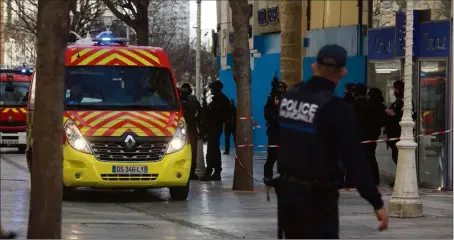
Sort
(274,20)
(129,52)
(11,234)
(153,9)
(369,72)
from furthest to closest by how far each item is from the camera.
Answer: (153,9)
(274,20)
(369,72)
(129,52)
(11,234)

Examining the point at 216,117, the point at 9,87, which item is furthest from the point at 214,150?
the point at 9,87

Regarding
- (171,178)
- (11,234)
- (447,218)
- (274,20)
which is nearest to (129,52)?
(171,178)

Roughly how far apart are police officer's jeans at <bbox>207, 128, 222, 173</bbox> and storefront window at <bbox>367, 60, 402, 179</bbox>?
10.2 feet

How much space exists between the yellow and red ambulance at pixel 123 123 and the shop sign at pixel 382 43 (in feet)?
16.8

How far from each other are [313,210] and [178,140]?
372 inches

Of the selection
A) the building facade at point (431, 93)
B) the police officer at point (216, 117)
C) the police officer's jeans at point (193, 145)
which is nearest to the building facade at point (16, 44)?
the police officer's jeans at point (193, 145)

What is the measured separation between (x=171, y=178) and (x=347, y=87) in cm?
500

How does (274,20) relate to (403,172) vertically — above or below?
above

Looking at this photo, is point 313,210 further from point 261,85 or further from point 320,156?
point 261,85

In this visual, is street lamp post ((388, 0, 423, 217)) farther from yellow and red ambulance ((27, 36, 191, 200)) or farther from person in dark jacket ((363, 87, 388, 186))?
person in dark jacket ((363, 87, 388, 186))

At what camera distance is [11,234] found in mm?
10477

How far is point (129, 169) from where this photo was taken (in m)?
16.2

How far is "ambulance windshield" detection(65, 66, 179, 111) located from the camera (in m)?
16.9

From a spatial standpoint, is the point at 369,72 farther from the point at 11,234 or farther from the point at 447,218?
the point at 11,234
